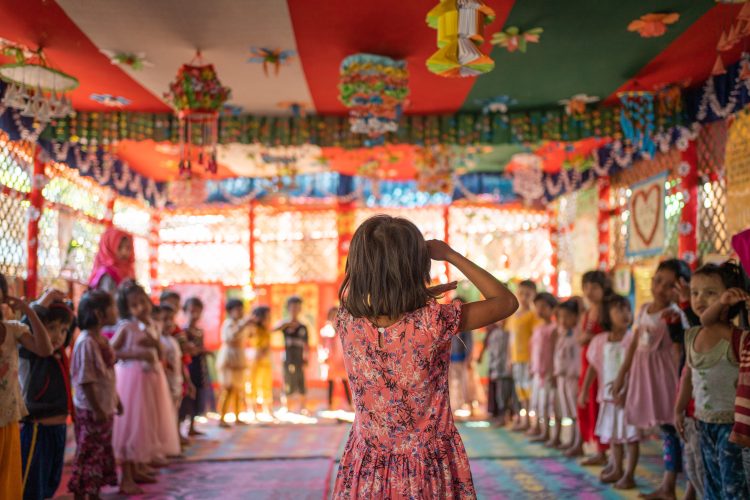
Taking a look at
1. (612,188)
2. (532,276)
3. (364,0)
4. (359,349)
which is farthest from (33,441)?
(532,276)

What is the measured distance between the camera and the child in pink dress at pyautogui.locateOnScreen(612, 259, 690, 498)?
164 inches

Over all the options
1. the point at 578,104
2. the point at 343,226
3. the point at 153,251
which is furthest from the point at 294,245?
the point at 578,104

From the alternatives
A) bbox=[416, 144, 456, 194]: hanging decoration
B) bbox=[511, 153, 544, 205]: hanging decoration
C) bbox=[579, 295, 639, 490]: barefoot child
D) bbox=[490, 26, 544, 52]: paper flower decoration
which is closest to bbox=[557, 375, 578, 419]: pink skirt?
bbox=[579, 295, 639, 490]: barefoot child

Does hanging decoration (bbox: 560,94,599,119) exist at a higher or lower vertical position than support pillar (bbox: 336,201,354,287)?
higher

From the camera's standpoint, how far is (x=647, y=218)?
6988 millimetres

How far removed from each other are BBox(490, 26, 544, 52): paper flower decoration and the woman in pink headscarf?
2739 mm

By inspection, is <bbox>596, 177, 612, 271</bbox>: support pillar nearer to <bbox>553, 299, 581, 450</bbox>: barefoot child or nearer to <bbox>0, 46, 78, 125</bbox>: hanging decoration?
<bbox>553, 299, 581, 450</bbox>: barefoot child

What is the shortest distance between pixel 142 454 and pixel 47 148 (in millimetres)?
3192

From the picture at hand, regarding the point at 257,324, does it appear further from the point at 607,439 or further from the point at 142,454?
the point at 607,439

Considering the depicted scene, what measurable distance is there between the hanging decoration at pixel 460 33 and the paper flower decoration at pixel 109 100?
3457 millimetres

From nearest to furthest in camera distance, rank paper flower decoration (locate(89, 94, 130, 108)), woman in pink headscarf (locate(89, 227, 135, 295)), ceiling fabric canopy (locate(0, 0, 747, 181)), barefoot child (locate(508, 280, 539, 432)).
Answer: ceiling fabric canopy (locate(0, 0, 747, 181)) < woman in pink headscarf (locate(89, 227, 135, 295)) < paper flower decoration (locate(89, 94, 130, 108)) < barefoot child (locate(508, 280, 539, 432))

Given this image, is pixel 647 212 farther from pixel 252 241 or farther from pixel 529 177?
pixel 252 241

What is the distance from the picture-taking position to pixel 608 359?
185 inches

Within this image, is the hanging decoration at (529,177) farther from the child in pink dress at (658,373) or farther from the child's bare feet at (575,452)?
the child in pink dress at (658,373)
